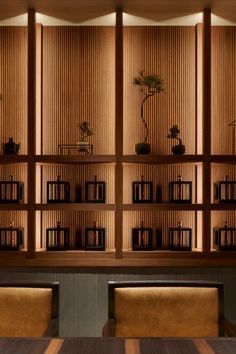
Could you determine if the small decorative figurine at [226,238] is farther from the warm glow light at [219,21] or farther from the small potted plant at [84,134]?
the warm glow light at [219,21]

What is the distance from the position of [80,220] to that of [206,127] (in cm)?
124

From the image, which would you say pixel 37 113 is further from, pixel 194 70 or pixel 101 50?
pixel 194 70

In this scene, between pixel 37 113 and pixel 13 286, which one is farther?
pixel 37 113

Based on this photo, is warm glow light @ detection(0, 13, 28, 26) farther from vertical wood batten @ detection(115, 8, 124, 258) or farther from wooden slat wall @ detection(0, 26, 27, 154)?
vertical wood batten @ detection(115, 8, 124, 258)

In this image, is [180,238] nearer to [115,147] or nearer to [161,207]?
[161,207]

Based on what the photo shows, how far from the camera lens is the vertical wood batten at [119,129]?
11.2ft

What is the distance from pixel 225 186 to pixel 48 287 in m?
1.66

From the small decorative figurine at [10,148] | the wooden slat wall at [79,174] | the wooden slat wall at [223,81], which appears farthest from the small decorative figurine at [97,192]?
the wooden slat wall at [223,81]

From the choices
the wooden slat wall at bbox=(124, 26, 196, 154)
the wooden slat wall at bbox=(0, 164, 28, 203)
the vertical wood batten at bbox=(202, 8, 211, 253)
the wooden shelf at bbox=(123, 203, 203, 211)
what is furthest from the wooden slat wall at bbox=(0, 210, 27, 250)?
the vertical wood batten at bbox=(202, 8, 211, 253)

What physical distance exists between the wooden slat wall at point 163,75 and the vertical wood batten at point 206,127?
0.33m

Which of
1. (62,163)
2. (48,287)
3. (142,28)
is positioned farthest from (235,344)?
(142,28)

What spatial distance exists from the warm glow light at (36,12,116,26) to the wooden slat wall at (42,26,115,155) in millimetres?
77

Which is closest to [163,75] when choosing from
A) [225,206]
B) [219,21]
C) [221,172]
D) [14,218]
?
[219,21]

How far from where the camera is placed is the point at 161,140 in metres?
3.80
